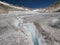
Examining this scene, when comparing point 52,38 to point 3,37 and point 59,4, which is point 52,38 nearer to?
point 3,37

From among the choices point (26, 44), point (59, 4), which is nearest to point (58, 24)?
point (26, 44)

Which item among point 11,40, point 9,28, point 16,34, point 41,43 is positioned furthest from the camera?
point 9,28

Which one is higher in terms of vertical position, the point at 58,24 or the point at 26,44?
the point at 58,24

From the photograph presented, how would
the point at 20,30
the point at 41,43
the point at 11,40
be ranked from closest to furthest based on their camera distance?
the point at 41,43
the point at 11,40
the point at 20,30

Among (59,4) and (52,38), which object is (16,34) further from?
(59,4)

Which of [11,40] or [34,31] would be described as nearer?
[11,40]

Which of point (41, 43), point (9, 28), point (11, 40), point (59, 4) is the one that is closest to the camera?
point (41, 43)

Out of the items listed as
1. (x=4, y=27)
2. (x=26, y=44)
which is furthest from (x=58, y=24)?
(x=4, y=27)

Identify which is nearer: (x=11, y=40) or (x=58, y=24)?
(x=11, y=40)

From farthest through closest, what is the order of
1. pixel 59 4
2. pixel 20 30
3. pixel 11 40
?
pixel 59 4
pixel 20 30
pixel 11 40
